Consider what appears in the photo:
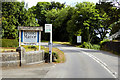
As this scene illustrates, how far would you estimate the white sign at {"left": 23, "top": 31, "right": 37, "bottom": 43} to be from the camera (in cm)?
1900

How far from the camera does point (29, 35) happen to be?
1911cm

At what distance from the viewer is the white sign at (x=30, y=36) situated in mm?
19005

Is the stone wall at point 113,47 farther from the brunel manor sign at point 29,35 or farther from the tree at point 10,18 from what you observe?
the tree at point 10,18

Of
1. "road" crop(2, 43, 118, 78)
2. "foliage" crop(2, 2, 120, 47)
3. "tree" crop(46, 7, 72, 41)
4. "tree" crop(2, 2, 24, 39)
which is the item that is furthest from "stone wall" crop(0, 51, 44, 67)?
"tree" crop(46, 7, 72, 41)

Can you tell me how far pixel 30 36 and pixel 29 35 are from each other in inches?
6.1

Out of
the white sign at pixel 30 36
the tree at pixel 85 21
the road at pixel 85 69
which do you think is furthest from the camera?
the tree at pixel 85 21

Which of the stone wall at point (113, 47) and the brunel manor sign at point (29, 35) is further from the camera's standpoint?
the stone wall at point (113, 47)

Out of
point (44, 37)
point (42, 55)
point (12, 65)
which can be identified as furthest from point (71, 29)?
point (12, 65)

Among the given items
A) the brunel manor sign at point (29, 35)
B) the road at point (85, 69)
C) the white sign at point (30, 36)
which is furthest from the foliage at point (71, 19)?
the white sign at point (30, 36)

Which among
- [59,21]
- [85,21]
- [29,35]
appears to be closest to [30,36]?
[29,35]

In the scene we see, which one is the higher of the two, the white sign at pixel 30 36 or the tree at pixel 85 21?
the tree at pixel 85 21

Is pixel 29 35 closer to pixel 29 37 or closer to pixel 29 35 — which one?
pixel 29 35

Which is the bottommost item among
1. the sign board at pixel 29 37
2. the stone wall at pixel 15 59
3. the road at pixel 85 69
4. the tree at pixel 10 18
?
the road at pixel 85 69

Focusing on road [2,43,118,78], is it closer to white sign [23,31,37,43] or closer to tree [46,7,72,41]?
white sign [23,31,37,43]
